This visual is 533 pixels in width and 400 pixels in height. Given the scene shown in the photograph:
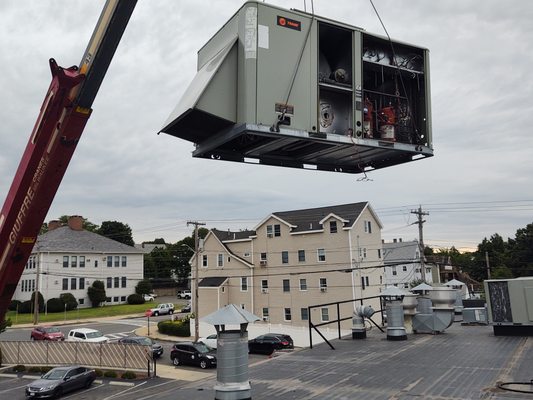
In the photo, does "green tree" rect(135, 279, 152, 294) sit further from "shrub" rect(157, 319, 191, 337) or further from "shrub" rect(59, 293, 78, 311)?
"shrub" rect(157, 319, 191, 337)

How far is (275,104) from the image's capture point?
7090 millimetres

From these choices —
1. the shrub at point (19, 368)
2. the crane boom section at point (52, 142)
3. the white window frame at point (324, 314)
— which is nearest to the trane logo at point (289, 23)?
the crane boom section at point (52, 142)

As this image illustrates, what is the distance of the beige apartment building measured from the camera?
38.8m

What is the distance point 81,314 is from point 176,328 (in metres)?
17.1

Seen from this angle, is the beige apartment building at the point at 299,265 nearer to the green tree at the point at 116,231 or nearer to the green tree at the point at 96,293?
the green tree at the point at 96,293

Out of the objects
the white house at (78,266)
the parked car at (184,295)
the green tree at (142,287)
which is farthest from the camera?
the parked car at (184,295)

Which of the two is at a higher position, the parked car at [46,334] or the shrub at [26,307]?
the shrub at [26,307]

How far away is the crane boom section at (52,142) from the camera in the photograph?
26.6 feet

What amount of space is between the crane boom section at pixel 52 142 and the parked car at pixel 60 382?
12.3 meters

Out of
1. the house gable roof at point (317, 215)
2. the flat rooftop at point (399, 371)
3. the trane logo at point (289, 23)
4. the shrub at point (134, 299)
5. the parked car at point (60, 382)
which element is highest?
the house gable roof at point (317, 215)

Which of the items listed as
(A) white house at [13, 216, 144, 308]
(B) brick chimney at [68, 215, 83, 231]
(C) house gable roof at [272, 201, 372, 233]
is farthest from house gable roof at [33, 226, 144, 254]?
(C) house gable roof at [272, 201, 372, 233]

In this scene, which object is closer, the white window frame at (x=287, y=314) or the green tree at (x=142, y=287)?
the white window frame at (x=287, y=314)

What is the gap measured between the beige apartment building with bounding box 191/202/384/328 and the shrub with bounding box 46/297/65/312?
64.3ft

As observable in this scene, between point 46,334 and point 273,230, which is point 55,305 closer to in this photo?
point 46,334
